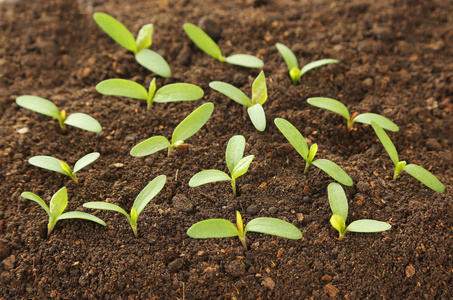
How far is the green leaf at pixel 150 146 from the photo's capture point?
130 centimetres

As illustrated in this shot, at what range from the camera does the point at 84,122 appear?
1433 millimetres

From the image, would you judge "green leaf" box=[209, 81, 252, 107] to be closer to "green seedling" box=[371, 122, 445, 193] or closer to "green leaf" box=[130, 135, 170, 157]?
"green leaf" box=[130, 135, 170, 157]

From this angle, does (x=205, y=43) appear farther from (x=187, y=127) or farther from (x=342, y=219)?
(x=342, y=219)

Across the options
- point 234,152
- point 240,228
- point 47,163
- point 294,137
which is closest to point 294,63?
point 294,137

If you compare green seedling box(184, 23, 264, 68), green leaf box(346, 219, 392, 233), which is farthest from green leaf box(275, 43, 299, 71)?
green leaf box(346, 219, 392, 233)

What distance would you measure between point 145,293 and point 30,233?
0.41 m

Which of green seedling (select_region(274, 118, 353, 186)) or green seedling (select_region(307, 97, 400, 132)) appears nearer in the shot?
green seedling (select_region(274, 118, 353, 186))

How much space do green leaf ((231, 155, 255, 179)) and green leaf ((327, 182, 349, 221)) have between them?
0.89 ft

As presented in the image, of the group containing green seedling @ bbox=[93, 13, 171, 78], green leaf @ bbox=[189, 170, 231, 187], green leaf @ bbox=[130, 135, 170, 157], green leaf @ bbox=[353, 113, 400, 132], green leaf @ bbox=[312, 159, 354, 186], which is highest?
green seedling @ bbox=[93, 13, 171, 78]

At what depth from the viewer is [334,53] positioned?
1754mm

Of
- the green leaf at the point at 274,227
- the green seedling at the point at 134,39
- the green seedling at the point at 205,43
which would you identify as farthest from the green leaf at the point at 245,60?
the green leaf at the point at 274,227

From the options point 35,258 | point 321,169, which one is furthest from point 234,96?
point 35,258

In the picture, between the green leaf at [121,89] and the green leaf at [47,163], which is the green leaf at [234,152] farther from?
the green leaf at [47,163]

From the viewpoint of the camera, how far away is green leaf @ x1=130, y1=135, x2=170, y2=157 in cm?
130
